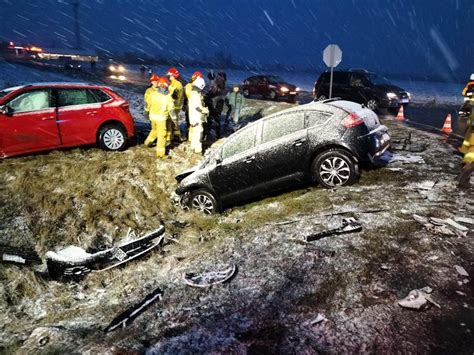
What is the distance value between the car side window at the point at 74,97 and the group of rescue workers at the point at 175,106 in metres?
1.48

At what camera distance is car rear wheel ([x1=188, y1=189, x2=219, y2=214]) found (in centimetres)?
762

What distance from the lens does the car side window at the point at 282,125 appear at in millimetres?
6973

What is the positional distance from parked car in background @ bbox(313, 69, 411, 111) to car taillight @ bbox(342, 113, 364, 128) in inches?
380

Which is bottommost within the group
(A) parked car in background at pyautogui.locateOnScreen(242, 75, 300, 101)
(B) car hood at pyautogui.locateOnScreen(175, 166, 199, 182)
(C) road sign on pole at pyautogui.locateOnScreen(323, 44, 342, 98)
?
(B) car hood at pyautogui.locateOnScreen(175, 166, 199, 182)

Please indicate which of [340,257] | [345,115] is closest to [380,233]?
[340,257]

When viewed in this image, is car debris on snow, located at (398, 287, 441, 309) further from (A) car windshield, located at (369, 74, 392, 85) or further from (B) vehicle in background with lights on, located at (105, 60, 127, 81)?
(B) vehicle in background with lights on, located at (105, 60, 127, 81)

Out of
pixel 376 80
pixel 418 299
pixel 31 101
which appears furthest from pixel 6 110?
pixel 376 80

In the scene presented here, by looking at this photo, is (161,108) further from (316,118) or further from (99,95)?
(316,118)

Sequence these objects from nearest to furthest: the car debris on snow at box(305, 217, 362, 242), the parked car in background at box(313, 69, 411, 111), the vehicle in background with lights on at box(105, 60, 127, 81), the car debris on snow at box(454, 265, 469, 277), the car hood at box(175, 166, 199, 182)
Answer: the car debris on snow at box(454, 265, 469, 277) < the car debris on snow at box(305, 217, 362, 242) < the car hood at box(175, 166, 199, 182) < the parked car in background at box(313, 69, 411, 111) < the vehicle in background with lights on at box(105, 60, 127, 81)

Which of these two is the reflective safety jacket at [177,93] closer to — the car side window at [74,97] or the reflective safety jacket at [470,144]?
the car side window at [74,97]

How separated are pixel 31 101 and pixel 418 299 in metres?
8.59

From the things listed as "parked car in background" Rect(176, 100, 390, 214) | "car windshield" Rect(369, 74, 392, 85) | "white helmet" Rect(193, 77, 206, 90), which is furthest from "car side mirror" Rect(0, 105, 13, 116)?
"car windshield" Rect(369, 74, 392, 85)

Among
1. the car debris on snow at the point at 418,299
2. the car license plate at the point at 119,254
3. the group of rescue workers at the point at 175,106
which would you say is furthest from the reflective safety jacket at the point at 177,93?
the car debris on snow at the point at 418,299

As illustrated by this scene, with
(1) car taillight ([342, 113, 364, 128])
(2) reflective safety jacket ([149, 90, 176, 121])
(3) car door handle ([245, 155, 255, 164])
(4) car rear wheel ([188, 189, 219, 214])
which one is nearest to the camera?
(1) car taillight ([342, 113, 364, 128])
